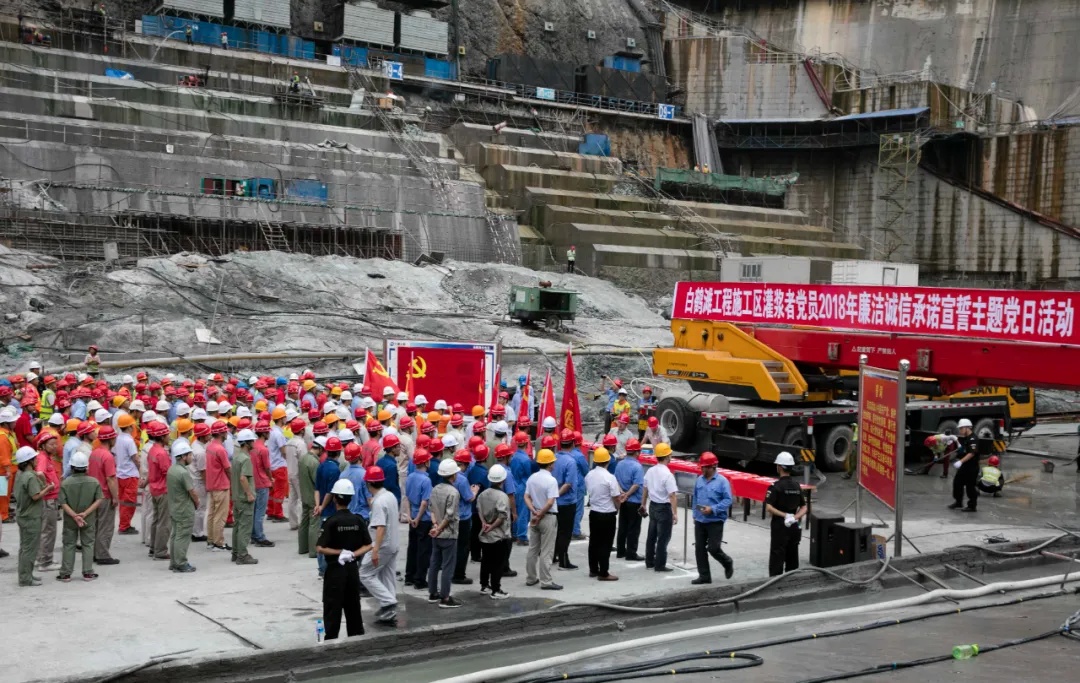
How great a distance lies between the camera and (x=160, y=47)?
4609 cm

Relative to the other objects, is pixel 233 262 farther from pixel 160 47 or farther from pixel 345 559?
Answer: pixel 345 559

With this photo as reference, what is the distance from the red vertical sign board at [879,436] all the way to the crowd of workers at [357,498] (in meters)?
1.45

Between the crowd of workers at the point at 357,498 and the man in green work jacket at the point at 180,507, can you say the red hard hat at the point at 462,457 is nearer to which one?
the crowd of workers at the point at 357,498

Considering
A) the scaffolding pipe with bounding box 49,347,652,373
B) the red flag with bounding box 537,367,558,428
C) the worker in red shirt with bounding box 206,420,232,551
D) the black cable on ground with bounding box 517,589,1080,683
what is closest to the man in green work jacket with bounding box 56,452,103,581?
the worker in red shirt with bounding box 206,420,232,551

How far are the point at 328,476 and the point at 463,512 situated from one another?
74.5 inches

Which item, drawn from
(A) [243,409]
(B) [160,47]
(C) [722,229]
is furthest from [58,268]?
(C) [722,229]

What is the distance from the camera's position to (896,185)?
5706cm

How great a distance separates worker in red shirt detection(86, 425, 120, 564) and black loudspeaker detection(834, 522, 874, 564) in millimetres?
8884

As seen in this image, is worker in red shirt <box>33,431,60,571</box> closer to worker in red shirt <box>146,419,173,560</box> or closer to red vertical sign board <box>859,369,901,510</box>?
worker in red shirt <box>146,419,173,560</box>

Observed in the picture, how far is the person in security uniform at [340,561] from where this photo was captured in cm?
977

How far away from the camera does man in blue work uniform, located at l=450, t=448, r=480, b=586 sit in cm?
1175

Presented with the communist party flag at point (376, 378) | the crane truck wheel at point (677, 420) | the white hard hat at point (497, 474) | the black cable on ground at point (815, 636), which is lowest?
the black cable on ground at point (815, 636)

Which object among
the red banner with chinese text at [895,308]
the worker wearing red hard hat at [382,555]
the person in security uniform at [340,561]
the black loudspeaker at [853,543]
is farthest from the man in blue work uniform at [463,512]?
the red banner with chinese text at [895,308]

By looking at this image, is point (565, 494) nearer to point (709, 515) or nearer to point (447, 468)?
point (709, 515)
